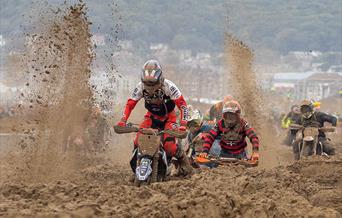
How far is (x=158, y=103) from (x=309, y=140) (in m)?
4.86

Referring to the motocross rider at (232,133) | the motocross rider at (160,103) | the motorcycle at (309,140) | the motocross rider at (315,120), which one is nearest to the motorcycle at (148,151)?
the motocross rider at (160,103)

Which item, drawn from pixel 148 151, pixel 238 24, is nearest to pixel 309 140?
pixel 148 151

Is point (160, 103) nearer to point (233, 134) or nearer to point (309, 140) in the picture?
point (233, 134)

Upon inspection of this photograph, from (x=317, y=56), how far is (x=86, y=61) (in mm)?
113985

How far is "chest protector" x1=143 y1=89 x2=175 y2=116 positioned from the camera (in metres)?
11.1

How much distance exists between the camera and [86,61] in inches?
693

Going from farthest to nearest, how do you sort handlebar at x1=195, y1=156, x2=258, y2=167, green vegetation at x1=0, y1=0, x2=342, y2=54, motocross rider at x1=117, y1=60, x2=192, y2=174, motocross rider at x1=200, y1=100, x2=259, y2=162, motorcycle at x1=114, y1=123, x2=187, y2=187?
green vegetation at x1=0, y1=0, x2=342, y2=54 → motocross rider at x1=200, y1=100, x2=259, y2=162 → handlebar at x1=195, y1=156, x2=258, y2=167 → motocross rider at x1=117, y1=60, x2=192, y2=174 → motorcycle at x1=114, y1=123, x2=187, y2=187

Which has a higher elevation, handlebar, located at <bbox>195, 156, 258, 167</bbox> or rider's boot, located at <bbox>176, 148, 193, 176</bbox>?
handlebar, located at <bbox>195, 156, 258, 167</bbox>

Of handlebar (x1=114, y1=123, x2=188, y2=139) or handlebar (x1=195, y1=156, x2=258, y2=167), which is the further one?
handlebar (x1=195, y1=156, x2=258, y2=167)

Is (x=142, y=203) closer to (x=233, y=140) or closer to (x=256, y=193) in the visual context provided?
(x=256, y=193)

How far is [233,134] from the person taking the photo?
12227 millimetres

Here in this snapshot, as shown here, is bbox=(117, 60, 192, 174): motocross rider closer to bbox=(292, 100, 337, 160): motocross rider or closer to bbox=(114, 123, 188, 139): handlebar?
bbox=(114, 123, 188, 139): handlebar

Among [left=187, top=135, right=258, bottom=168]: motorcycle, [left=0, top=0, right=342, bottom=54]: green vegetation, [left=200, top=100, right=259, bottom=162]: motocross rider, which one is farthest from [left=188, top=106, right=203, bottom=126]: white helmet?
[left=0, top=0, right=342, bottom=54]: green vegetation

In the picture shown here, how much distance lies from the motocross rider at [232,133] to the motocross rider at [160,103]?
2.41 feet
